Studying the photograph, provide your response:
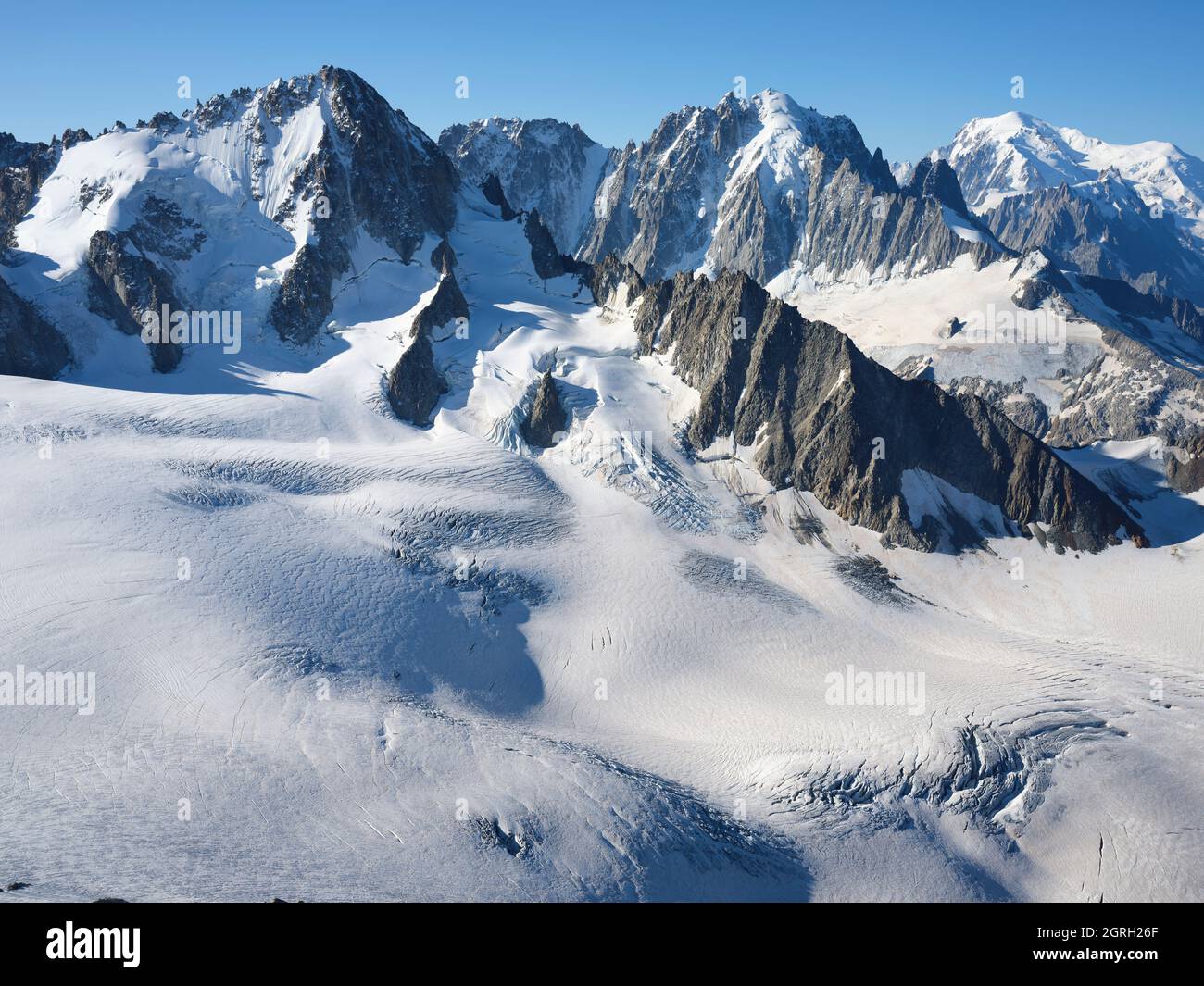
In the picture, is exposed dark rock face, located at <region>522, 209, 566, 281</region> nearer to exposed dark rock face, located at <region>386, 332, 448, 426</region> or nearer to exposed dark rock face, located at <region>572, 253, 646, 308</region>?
exposed dark rock face, located at <region>572, 253, 646, 308</region>

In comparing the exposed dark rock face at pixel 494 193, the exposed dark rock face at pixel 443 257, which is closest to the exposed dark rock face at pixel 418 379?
the exposed dark rock face at pixel 443 257

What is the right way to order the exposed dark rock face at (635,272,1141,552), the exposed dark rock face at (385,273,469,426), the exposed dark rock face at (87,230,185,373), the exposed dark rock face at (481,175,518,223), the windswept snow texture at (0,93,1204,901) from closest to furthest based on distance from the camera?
the windswept snow texture at (0,93,1204,901) → the exposed dark rock face at (635,272,1141,552) → the exposed dark rock face at (385,273,469,426) → the exposed dark rock face at (87,230,185,373) → the exposed dark rock face at (481,175,518,223)

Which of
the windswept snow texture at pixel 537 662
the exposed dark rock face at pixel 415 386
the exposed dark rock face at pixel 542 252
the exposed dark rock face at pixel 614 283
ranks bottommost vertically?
the windswept snow texture at pixel 537 662

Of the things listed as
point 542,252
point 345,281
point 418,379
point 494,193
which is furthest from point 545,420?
point 494,193

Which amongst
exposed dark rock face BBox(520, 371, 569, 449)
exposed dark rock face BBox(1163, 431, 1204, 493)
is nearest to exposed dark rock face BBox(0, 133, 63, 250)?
exposed dark rock face BBox(520, 371, 569, 449)

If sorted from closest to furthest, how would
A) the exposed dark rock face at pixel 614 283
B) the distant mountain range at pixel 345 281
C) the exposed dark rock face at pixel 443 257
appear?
1. the distant mountain range at pixel 345 281
2. the exposed dark rock face at pixel 614 283
3. the exposed dark rock face at pixel 443 257

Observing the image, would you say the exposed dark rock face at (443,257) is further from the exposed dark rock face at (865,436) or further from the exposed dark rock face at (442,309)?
the exposed dark rock face at (865,436)
